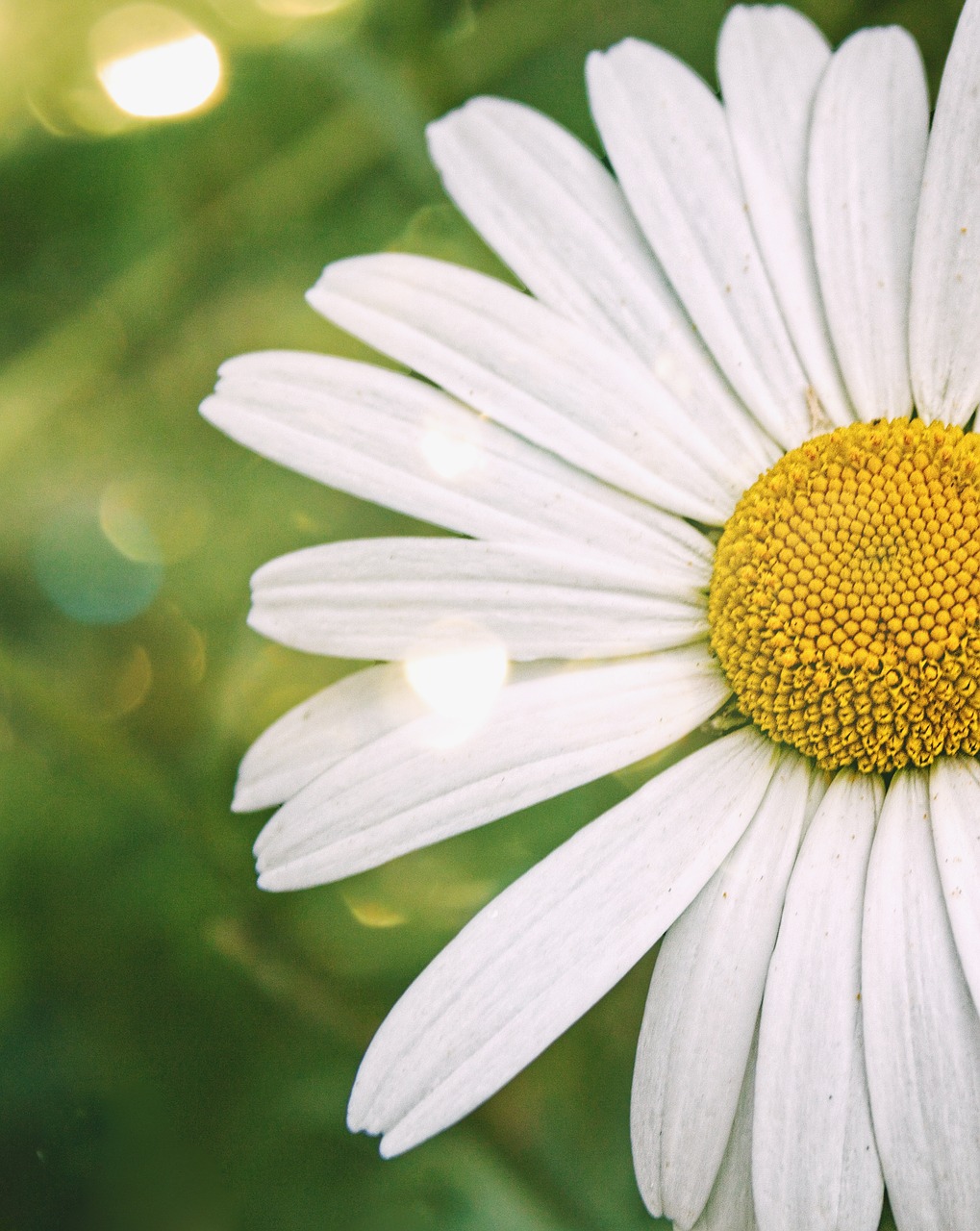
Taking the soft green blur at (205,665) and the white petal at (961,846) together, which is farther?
the soft green blur at (205,665)

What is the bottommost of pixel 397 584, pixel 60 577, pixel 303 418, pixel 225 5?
pixel 397 584

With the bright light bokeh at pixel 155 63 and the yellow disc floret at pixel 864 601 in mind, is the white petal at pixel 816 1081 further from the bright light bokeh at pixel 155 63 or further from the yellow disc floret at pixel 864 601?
the bright light bokeh at pixel 155 63

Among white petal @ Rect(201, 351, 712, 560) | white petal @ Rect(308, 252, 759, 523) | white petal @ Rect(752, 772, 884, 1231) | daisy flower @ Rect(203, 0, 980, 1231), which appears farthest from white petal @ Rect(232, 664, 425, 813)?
white petal @ Rect(752, 772, 884, 1231)

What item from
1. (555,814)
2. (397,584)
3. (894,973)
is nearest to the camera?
(894,973)

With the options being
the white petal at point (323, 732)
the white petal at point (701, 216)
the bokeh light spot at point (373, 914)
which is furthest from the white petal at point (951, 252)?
the bokeh light spot at point (373, 914)

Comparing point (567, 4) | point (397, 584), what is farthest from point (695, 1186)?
point (567, 4)

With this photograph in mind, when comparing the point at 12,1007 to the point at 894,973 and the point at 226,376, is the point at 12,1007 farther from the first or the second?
the point at 894,973

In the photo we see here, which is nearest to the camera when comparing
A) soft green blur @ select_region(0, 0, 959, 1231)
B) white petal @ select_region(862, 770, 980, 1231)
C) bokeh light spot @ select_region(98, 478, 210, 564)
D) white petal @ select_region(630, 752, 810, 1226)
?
white petal @ select_region(862, 770, 980, 1231)

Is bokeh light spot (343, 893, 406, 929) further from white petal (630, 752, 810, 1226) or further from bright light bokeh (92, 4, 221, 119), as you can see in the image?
bright light bokeh (92, 4, 221, 119)
